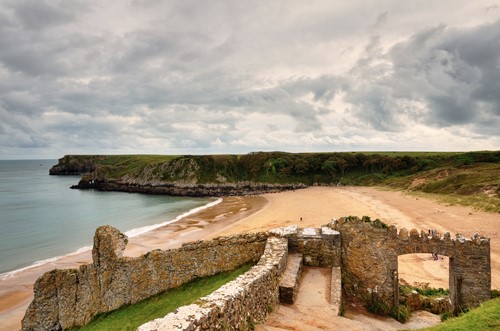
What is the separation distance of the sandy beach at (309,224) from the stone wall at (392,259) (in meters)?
5.49

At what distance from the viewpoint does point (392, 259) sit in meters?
12.3

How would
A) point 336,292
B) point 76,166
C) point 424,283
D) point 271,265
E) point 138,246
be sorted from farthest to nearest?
point 76,166
point 138,246
point 424,283
point 336,292
point 271,265

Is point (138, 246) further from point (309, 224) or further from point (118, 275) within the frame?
point (118, 275)

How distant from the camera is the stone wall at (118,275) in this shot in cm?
1312

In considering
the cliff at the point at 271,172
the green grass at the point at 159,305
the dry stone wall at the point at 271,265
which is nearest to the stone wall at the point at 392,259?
the dry stone wall at the point at 271,265

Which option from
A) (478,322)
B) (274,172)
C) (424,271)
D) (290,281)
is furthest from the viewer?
(274,172)

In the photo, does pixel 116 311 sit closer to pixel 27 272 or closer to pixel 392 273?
pixel 392 273

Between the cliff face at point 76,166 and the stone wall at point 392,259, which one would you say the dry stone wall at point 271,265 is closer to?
the stone wall at point 392,259

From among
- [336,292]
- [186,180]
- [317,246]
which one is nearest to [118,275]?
[317,246]

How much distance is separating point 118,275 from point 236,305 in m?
8.50

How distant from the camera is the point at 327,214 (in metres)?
41.8

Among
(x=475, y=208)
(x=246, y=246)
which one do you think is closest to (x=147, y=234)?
(x=246, y=246)

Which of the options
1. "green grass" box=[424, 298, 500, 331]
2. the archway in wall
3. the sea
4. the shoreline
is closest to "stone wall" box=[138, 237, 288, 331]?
"green grass" box=[424, 298, 500, 331]

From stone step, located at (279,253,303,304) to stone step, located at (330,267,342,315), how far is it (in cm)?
115
